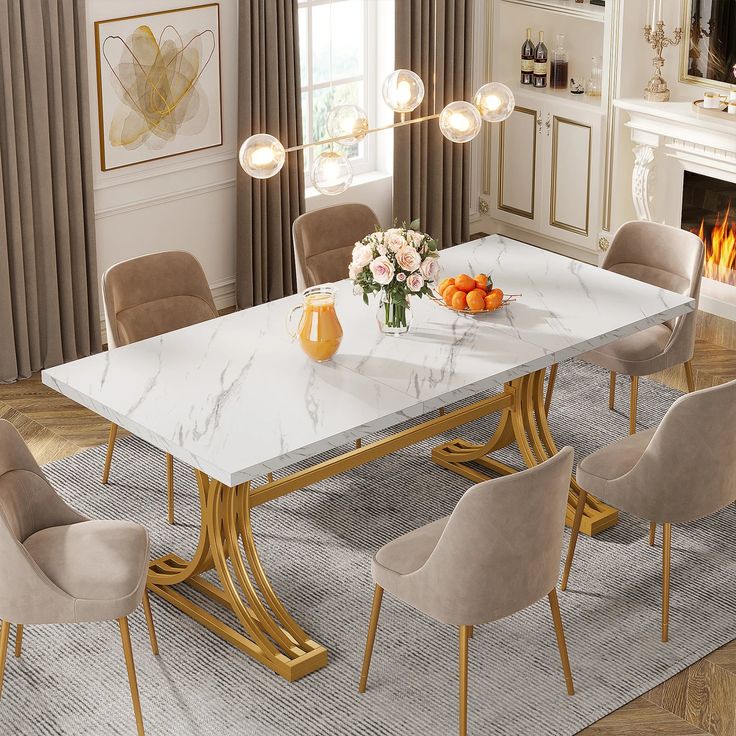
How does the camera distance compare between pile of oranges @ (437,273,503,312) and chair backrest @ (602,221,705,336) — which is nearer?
pile of oranges @ (437,273,503,312)

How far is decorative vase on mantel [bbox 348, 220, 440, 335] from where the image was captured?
4012mm

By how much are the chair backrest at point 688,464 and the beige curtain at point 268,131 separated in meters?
2.93

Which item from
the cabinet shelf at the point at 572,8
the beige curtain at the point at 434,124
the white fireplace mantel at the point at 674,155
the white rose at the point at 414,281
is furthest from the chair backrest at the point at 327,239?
the cabinet shelf at the point at 572,8

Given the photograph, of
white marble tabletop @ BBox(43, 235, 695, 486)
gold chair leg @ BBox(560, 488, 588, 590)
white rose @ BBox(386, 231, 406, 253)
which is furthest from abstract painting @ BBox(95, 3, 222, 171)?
gold chair leg @ BBox(560, 488, 588, 590)

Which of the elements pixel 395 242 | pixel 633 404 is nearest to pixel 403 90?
pixel 395 242

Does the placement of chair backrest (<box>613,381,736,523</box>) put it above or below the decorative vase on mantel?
below

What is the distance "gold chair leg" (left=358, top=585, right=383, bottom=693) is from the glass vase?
3.14 feet

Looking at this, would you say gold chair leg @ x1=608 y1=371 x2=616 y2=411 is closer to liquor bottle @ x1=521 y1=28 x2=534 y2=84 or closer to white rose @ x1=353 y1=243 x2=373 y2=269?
white rose @ x1=353 y1=243 x2=373 y2=269

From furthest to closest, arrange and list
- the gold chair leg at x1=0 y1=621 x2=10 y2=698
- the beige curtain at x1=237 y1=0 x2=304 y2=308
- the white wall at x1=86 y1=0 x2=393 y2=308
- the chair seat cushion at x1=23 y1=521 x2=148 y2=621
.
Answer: the beige curtain at x1=237 y1=0 x2=304 y2=308, the white wall at x1=86 y1=0 x2=393 y2=308, the gold chair leg at x1=0 y1=621 x2=10 y2=698, the chair seat cushion at x1=23 y1=521 x2=148 y2=621

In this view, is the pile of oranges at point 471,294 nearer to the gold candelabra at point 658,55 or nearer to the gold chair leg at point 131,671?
the gold chair leg at point 131,671

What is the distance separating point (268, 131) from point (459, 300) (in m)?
2.21

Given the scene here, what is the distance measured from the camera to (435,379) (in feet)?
12.7

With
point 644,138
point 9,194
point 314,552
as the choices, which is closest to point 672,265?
point 644,138

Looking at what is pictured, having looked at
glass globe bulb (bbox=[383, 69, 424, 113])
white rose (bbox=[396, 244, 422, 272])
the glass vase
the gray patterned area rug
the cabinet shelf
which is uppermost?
the cabinet shelf
